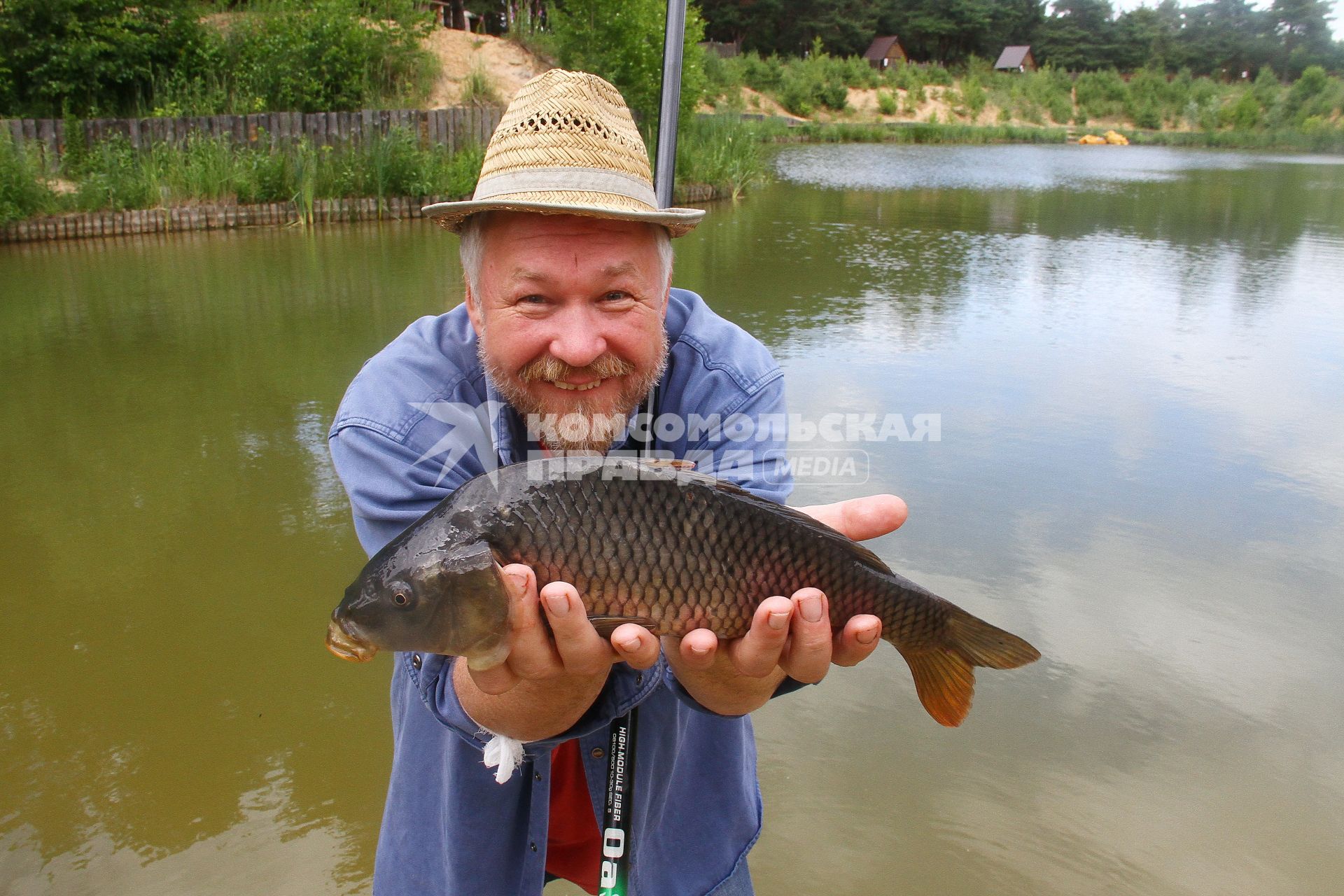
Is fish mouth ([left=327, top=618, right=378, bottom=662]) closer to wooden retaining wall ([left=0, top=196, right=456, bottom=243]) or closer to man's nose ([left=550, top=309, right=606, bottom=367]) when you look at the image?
man's nose ([left=550, top=309, right=606, bottom=367])

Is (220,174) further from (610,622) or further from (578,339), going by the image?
(610,622)

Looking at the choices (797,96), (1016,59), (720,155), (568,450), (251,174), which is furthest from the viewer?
(1016,59)

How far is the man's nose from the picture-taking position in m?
1.66

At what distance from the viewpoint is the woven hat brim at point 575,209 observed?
1.58 metres

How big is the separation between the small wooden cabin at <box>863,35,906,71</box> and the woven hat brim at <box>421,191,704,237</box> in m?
59.1

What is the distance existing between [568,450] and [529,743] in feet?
1.70

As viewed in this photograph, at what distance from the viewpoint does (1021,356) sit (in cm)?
626

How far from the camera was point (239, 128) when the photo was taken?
39.1 ft

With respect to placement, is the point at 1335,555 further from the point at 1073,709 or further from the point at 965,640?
the point at 965,640

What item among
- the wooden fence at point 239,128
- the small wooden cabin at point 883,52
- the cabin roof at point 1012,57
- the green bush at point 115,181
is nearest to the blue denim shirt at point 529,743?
the green bush at point 115,181

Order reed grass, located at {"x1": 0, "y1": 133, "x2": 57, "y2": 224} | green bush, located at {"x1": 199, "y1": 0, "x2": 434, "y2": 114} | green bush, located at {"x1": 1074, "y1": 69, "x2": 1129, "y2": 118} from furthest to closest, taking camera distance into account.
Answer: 1. green bush, located at {"x1": 1074, "y1": 69, "x2": 1129, "y2": 118}
2. green bush, located at {"x1": 199, "y1": 0, "x2": 434, "y2": 114}
3. reed grass, located at {"x1": 0, "y1": 133, "x2": 57, "y2": 224}

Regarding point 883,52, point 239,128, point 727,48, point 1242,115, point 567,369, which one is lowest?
point 567,369

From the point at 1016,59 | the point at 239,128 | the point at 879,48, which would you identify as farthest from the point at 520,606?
the point at 1016,59

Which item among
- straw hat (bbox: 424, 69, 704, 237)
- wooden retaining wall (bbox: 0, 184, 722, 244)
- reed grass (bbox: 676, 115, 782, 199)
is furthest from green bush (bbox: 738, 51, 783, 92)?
straw hat (bbox: 424, 69, 704, 237)
